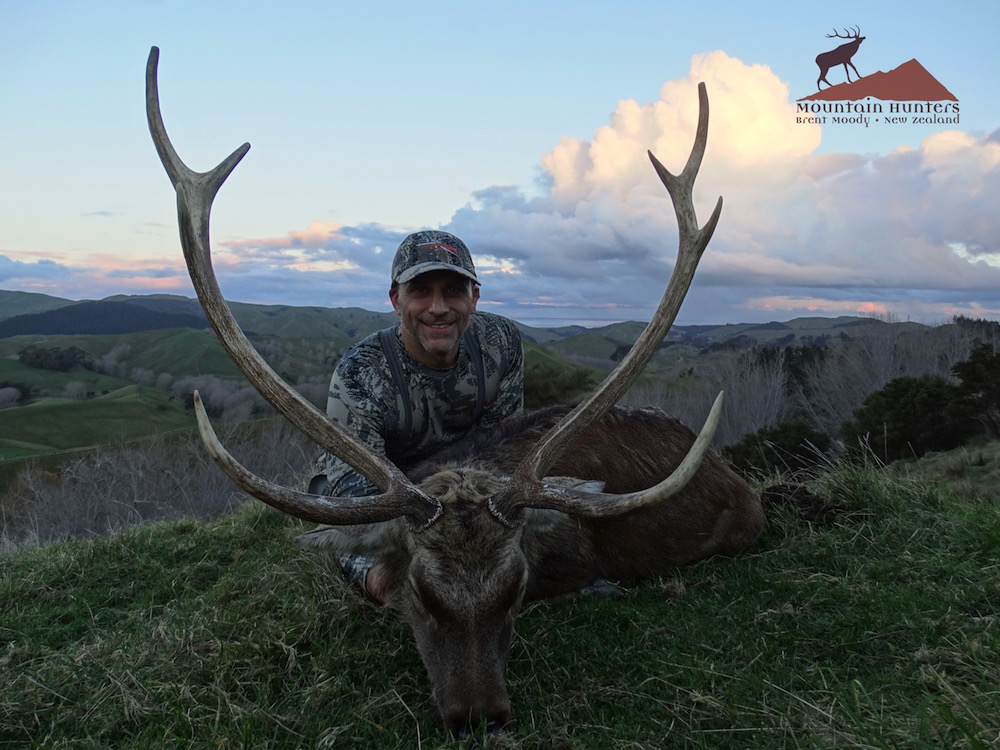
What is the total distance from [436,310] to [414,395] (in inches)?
27.7

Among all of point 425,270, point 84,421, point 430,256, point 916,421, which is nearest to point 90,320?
point 84,421

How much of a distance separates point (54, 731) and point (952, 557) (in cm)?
505

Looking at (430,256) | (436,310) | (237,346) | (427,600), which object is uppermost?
(430,256)

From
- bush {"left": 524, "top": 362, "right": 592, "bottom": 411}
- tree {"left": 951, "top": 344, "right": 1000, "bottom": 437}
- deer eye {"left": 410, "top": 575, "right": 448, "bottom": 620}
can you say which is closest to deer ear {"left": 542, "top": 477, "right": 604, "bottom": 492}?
deer eye {"left": 410, "top": 575, "right": 448, "bottom": 620}

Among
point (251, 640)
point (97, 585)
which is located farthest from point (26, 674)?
point (97, 585)

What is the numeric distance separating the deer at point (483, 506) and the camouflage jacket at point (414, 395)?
0.80m

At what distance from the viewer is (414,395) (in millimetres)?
5332

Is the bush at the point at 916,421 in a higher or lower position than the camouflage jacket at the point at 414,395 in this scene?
lower

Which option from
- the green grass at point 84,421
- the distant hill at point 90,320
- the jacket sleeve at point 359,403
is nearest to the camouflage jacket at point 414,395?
the jacket sleeve at point 359,403

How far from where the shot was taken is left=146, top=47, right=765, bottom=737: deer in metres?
3.12

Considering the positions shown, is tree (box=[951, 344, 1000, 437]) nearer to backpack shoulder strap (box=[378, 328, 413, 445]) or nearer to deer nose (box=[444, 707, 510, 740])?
backpack shoulder strap (box=[378, 328, 413, 445])

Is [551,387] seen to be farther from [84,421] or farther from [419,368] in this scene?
[84,421]

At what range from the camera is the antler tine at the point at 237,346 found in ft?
11.2

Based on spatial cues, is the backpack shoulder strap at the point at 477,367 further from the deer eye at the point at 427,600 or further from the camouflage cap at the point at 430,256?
the deer eye at the point at 427,600
